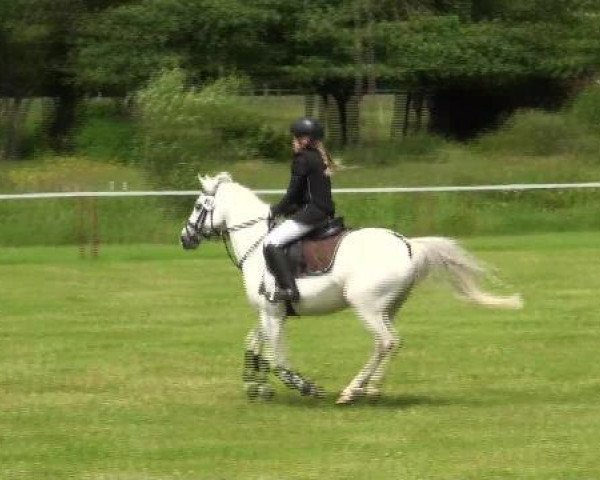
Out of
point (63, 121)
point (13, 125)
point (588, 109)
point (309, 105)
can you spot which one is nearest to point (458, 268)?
point (588, 109)

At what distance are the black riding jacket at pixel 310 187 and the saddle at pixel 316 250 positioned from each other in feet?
0.38

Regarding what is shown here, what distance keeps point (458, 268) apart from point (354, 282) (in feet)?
2.70

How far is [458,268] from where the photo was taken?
36.3ft

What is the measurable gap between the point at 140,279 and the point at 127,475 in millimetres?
12967

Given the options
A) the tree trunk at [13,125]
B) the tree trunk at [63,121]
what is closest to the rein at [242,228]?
the tree trunk at [13,125]

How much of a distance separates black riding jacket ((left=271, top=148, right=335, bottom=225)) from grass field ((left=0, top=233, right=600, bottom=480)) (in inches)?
43.7

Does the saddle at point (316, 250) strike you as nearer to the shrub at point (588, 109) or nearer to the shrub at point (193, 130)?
the shrub at point (193, 130)

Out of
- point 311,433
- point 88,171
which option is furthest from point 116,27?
point 311,433

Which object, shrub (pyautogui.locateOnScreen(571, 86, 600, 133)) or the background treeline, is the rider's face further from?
the background treeline

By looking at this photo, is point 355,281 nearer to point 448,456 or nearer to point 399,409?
point 399,409

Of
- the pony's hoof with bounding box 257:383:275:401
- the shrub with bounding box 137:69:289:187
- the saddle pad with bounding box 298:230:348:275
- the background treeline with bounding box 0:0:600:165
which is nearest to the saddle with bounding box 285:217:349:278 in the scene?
the saddle pad with bounding box 298:230:348:275

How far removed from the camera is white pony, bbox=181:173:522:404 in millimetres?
10742

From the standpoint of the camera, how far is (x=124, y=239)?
2733cm

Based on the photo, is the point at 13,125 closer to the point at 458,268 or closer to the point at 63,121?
the point at 63,121
